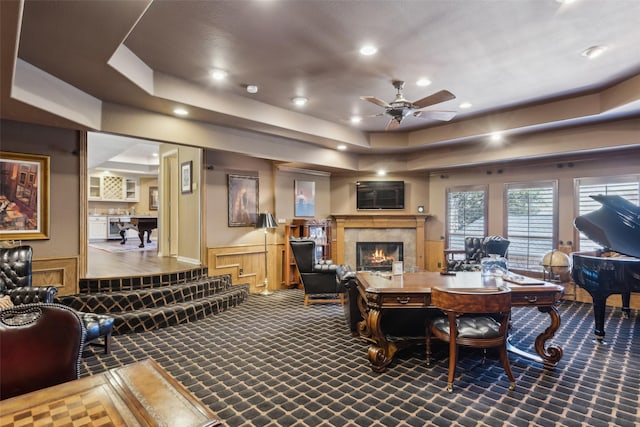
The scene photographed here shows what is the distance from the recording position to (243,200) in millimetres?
6633

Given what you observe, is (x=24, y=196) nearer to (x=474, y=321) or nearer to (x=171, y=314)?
(x=171, y=314)

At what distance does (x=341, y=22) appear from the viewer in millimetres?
3016

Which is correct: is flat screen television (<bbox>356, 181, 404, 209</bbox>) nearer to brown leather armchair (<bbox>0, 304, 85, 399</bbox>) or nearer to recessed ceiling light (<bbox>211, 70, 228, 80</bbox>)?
recessed ceiling light (<bbox>211, 70, 228, 80</bbox>)

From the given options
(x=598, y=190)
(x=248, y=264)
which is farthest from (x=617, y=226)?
(x=248, y=264)

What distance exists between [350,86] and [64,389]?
4.20 m

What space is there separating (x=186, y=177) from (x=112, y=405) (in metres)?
5.93

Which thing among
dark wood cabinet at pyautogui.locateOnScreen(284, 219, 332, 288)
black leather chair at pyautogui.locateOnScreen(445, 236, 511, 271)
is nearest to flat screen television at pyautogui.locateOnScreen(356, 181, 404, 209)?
dark wood cabinet at pyautogui.locateOnScreen(284, 219, 332, 288)

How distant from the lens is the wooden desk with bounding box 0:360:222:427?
1130 millimetres

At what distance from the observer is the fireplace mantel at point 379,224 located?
8070 mm

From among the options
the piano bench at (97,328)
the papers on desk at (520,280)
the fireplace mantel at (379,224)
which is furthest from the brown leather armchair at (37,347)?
the fireplace mantel at (379,224)

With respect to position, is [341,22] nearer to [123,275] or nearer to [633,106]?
[633,106]

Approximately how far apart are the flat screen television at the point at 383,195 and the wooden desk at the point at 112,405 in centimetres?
712

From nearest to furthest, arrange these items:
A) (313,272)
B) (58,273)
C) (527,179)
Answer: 1. (58,273)
2. (313,272)
3. (527,179)

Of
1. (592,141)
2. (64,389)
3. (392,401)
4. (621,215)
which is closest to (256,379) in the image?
(392,401)
